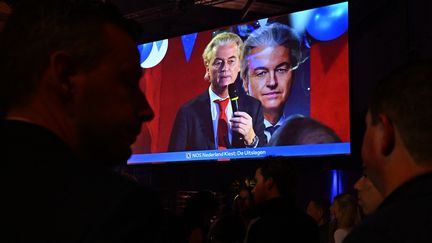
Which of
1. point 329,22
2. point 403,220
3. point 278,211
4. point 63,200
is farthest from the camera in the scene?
point 329,22

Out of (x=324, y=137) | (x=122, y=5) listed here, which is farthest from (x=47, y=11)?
(x=122, y=5)

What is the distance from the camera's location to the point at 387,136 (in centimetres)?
110

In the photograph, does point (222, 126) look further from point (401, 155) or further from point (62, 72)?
point (62, 72)

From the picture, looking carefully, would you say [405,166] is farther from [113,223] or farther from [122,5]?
[122,5]

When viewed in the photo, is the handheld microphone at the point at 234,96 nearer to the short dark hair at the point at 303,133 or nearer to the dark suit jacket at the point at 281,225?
the short dark hair at the point at 303,133

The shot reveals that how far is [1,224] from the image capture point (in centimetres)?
57

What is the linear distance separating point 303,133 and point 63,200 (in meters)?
5.47

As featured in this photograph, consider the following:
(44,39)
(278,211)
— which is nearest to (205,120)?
(278,211)

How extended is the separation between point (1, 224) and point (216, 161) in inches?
232

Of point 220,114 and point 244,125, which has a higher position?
point 220,114

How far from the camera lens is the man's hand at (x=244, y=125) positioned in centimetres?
627

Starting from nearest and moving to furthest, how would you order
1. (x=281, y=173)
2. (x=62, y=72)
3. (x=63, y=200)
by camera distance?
(x=63, y=200), (x=62, y=72), (x=281, y=173)

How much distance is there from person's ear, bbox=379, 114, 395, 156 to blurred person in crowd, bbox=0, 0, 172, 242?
0.55 meters

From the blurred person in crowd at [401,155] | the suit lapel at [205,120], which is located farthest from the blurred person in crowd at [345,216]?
Result: the suit lapel at [205,120]
